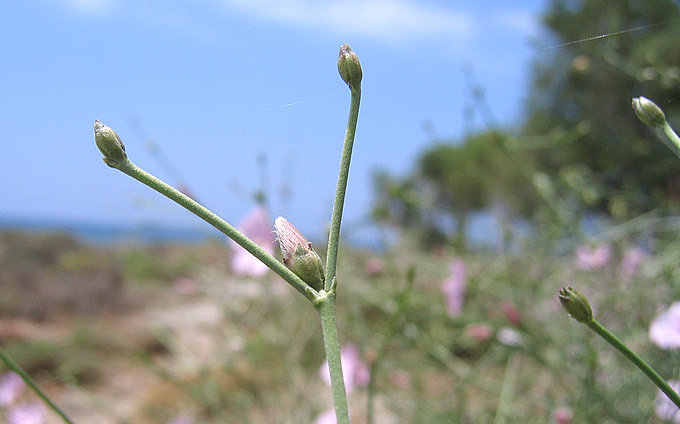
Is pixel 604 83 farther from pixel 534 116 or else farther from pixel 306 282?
pixel 306 282

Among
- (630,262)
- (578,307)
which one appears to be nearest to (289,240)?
(578,307)

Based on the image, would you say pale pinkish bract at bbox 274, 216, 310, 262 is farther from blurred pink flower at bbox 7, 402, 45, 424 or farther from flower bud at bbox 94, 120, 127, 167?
blurred pink flower at bbox 7, 402, 45, 424

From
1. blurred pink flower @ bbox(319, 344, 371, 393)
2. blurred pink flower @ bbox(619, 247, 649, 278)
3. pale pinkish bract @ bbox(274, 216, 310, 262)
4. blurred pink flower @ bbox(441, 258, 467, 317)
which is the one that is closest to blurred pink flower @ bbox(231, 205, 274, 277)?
blurred pink flower @ bbox(319, 344, 371, 393)

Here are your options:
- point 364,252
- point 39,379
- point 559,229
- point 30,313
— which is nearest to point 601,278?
point 559,229

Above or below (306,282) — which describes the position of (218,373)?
above

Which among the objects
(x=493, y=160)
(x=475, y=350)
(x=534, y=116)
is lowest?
(x=475, y=350)

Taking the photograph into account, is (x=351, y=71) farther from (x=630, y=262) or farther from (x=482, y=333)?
(x=630, y=262)

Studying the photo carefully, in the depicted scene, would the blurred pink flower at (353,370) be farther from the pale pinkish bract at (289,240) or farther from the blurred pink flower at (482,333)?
the pale pinkish bract at (289,240)
